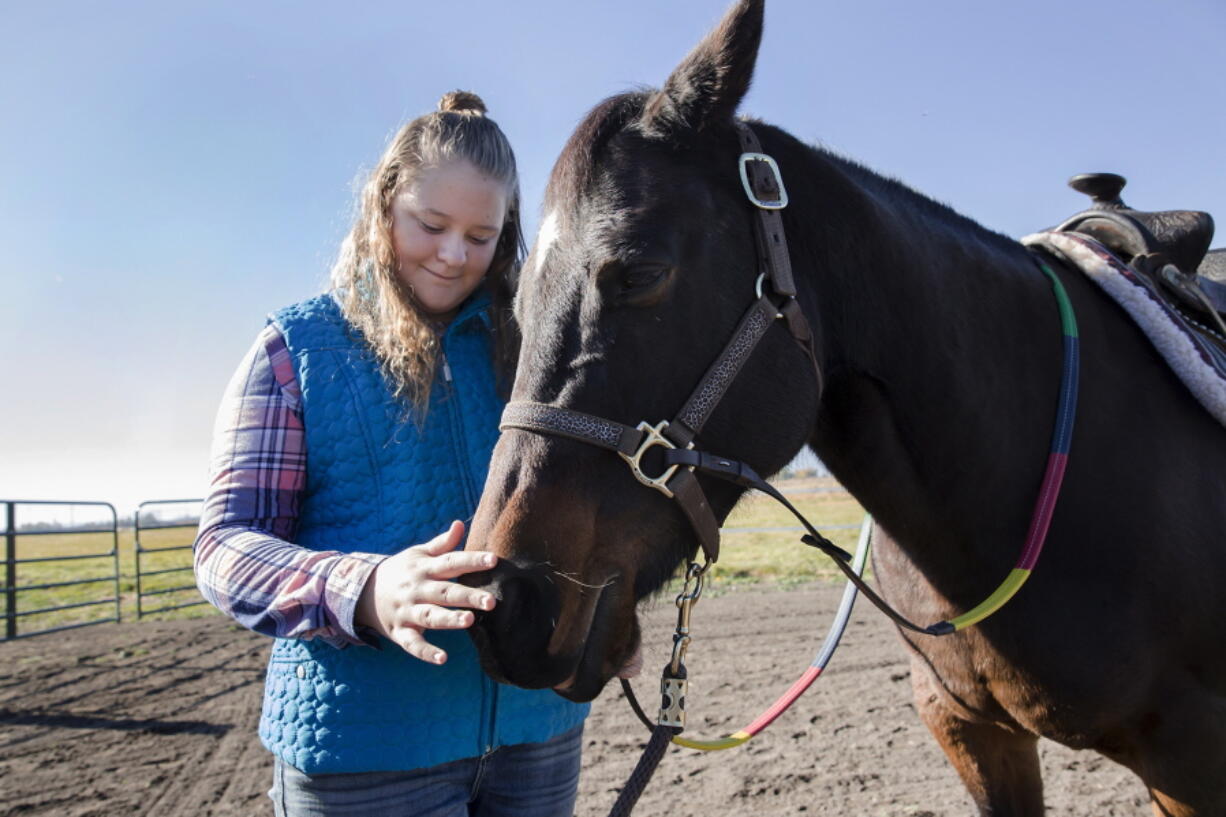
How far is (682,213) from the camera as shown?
1519mm

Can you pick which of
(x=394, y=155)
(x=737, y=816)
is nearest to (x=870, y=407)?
(x=394, y=155)

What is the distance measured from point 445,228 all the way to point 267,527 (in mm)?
711

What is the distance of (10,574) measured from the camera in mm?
8094

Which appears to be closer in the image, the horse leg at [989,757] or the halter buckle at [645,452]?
the halter buckle at [645,452]

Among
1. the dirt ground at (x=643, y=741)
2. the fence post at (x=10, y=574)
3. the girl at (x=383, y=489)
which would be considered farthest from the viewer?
the fence post at (x=10, y=574)

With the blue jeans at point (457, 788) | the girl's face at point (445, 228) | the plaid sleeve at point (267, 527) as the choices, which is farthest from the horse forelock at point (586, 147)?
the blue jeans at point (457, 788)

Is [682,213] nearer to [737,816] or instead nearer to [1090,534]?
[1090,534]

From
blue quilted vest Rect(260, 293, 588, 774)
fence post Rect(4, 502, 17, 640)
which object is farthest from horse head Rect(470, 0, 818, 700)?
fence post Rect(4, 502, 17, 640)

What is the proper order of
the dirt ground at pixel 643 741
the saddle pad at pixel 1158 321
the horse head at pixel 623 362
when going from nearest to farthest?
the horse head at pixel 623 362
the saddle pad at pixel 1158 321
the dirt ground at pixel 643 741

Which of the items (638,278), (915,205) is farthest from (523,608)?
(915,205)

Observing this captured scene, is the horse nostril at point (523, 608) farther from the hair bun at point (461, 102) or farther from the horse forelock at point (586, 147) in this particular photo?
the hair bun at point (461, 102)

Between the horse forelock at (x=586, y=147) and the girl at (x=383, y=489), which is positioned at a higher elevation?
the horse forelock at (x=586, y=147)

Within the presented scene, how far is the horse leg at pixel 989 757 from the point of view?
7.48 feet

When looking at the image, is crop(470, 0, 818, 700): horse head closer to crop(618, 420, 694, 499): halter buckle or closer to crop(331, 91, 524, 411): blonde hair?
crop(618, 420, 694, 499): halter buckle
